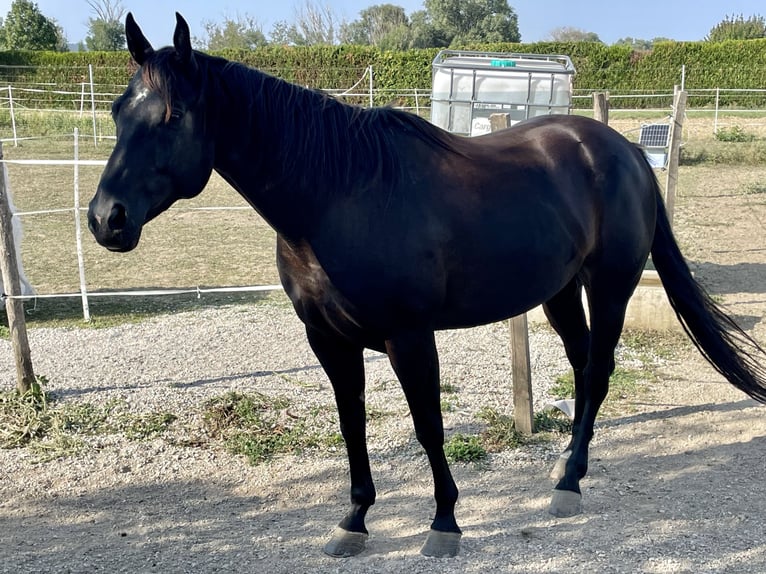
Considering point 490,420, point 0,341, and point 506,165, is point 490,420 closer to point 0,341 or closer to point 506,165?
point 506,165

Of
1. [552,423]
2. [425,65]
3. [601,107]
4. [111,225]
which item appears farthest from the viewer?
[425,65]

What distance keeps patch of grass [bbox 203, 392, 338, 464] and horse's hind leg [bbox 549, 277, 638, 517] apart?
132cm

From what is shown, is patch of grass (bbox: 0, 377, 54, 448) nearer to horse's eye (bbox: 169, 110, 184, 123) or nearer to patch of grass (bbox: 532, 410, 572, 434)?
horse's eye (bbox: 169, 110, 184, 123)

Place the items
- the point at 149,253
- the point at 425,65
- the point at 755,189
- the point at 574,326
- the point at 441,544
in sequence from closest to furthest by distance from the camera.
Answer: the point at 441,544 → the point at 574,326 → the point at 149,253 → the point at 755,189 → the point at 425,65

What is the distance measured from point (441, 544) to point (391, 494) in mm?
583

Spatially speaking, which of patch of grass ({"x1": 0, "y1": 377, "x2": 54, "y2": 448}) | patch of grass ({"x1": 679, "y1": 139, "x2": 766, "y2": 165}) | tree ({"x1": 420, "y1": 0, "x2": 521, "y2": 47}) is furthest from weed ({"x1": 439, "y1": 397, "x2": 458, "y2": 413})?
tree ({"x1": 420, "y1": 0, "x2": 521, "y2": 47})

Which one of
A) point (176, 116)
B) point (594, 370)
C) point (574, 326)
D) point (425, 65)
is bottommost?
point (594, 370)

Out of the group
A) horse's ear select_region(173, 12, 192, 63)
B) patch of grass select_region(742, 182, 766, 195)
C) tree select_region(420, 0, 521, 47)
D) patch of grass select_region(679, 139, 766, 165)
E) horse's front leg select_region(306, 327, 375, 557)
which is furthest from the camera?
tree select_region(420, 0, 521, 47)

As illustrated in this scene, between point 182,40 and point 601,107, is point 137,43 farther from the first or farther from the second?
point 601,107

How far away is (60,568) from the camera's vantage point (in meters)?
2.79

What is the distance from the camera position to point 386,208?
8.15ft

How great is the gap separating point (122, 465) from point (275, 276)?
412 cm

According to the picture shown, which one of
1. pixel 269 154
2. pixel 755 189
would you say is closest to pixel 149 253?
pixel 269 154

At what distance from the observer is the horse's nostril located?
6.70 feet
